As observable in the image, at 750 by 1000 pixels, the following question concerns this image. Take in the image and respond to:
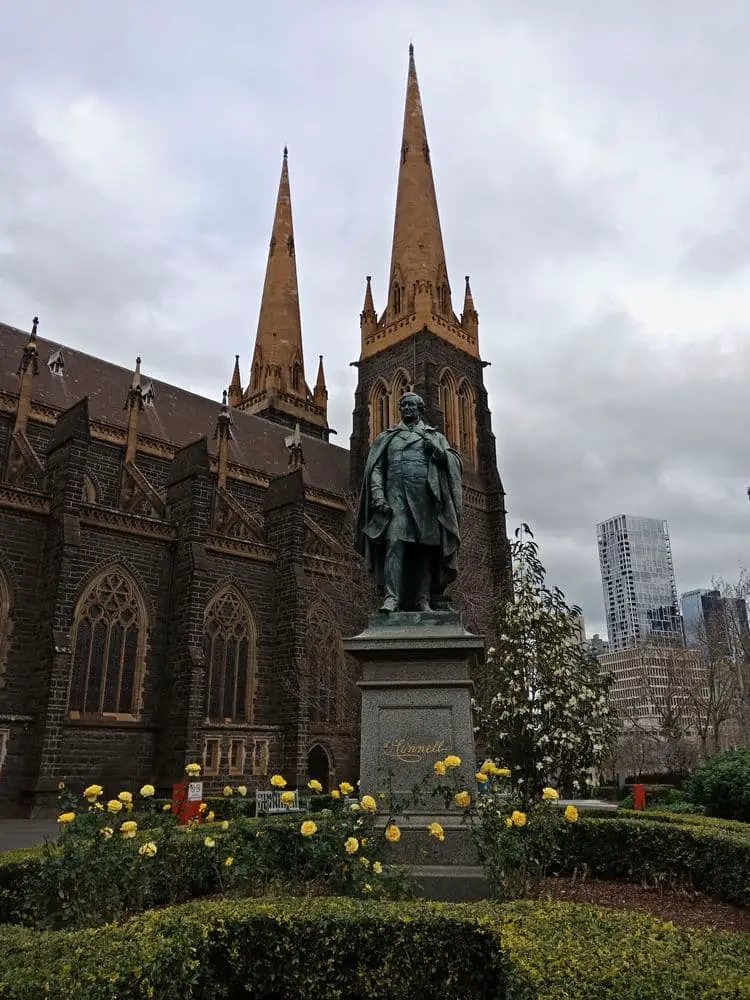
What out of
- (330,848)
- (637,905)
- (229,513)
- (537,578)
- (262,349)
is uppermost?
(262,349)

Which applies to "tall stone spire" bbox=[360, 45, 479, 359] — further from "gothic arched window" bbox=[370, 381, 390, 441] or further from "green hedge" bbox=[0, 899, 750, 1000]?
"green hedge" bbox=[0, 899, 750, 1000]

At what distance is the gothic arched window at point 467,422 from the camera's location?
1560 inches

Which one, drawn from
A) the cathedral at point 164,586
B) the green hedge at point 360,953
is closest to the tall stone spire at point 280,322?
the cathedral at point 164,586

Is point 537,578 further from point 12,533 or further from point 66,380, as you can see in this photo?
point 66,380

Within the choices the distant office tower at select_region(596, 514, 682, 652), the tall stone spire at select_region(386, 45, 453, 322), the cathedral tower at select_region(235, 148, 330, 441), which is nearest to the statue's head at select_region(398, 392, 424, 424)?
the tall stone spire at select_region(386, 45, 453, 322)

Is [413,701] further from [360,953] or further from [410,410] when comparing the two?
[410,410]

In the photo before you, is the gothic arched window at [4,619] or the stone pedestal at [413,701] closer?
the stone pedestal at [413,701]

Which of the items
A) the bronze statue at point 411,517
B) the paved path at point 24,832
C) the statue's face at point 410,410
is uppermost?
the statue's face at point 410,410

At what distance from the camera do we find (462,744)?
20.6 feet

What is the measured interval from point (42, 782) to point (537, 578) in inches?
521

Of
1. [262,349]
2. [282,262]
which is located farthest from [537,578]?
[282,262]

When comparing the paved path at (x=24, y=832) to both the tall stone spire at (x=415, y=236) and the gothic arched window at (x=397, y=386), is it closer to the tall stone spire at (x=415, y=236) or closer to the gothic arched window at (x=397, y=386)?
the gothic arched window at (x=397, y=386)

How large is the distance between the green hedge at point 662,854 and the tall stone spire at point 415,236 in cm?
3492

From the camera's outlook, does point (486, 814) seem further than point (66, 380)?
No
